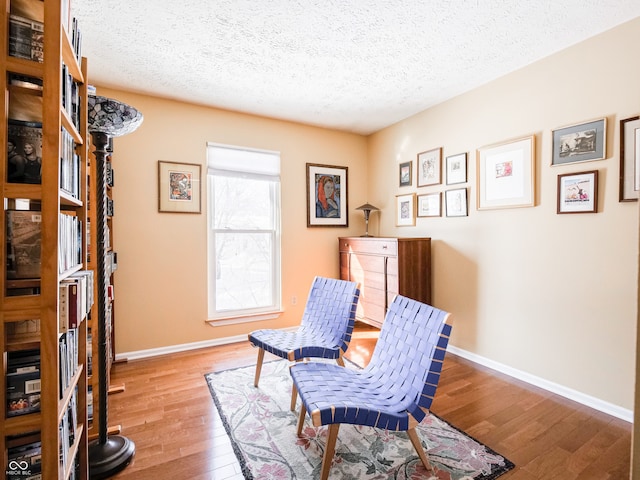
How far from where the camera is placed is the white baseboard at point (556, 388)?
6.58ft

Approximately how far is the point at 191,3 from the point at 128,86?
1.43 meters

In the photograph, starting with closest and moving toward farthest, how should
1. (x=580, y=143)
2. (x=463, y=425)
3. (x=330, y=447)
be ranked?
(x=330, y=447) → (x=463, y=425) → (x=580, y=143)

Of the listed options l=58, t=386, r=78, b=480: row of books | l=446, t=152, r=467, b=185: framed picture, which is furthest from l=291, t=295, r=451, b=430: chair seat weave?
l=446, t=152, r=467, b=185: framed picture

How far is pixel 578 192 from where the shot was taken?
219 centimetres

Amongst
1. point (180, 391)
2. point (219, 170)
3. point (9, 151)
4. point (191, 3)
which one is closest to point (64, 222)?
point (9, 151)

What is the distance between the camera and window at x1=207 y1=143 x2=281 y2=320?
133 inches

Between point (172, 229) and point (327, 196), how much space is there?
1.87 metres

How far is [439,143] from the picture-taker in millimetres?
3246

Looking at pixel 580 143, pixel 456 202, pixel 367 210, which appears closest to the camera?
pixel 580 143

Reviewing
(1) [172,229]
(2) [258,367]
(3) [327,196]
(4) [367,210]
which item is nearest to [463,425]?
(2) [258,367]

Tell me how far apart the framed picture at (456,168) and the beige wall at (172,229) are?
5.57ft

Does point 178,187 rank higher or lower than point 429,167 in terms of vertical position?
lower

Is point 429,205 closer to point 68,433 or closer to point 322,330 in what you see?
point 322,330

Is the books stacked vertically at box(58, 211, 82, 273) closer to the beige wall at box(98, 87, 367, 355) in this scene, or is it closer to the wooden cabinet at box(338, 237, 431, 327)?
the beige wall at box(98, 87, 367, 355)
